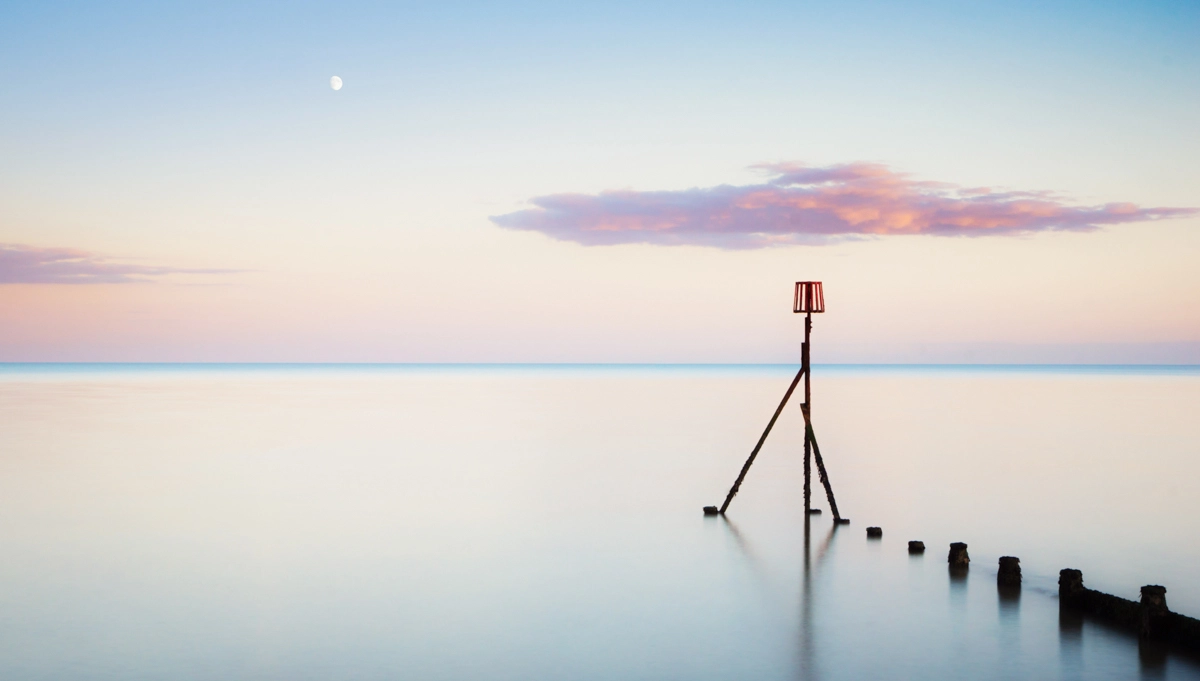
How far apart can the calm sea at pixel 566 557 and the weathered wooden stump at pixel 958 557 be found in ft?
2.33

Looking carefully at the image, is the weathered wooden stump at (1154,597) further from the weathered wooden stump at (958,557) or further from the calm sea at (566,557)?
the weathered wooden stump at (958,557)

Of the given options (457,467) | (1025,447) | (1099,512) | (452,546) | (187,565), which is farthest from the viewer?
(1025,447)

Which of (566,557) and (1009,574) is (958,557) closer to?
(1009,574)

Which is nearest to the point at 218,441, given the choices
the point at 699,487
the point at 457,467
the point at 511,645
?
the point at 457,467

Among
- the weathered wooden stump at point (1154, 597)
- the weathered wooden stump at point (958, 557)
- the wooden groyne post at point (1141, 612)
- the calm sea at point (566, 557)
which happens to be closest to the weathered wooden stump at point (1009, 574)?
the calm sea at point (566, 557)

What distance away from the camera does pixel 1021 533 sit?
24.1 meters

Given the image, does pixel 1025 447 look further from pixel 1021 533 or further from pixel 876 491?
pixel 1021 533

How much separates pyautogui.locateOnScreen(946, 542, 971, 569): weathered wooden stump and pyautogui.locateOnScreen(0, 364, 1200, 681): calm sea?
0.71 m

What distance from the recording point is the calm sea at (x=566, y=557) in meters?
14.0

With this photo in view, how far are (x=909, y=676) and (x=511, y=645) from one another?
18.8 feet

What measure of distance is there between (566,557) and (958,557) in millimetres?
8161

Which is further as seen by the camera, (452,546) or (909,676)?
(452,546)

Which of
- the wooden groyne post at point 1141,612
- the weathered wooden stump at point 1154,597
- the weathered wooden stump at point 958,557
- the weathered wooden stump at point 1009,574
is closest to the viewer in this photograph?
the wooden groyne post at point 1141,612

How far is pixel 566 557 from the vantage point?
21219 millimetres
